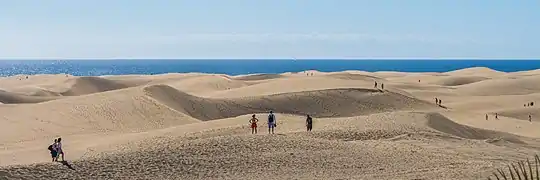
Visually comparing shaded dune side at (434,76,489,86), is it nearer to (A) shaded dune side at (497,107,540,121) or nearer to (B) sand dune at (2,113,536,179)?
(A) shaded dune side at (497,107,540,121)

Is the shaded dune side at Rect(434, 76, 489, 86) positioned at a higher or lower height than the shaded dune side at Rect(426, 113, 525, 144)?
higher

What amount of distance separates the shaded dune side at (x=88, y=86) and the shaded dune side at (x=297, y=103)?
20663 millimetres

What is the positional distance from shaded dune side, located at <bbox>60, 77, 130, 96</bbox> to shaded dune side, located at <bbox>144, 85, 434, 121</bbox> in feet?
67.8

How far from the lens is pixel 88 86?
6150cm

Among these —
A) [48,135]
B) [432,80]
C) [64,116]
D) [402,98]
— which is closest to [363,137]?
[48,135]

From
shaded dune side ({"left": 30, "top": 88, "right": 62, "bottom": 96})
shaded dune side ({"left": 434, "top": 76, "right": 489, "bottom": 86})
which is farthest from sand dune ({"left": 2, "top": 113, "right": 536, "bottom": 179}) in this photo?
shaded dune side ({"left": 434, "top": 76, "right": 489, "bottom": 86})

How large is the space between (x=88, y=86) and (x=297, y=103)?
1086 inches

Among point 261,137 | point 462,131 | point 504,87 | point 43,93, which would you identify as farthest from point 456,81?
point 261,137

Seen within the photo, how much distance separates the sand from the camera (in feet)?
54.7

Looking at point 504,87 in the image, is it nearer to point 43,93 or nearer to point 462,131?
point 462,131

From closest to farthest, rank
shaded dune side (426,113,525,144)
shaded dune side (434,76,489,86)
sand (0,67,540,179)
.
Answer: sand (0,67,540,179), shaded dune side (426,113,525,144), shaded dune side (434,76,489,86)

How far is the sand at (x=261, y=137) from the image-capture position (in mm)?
16672

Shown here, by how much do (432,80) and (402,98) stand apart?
31.1 m

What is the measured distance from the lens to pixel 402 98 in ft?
143
